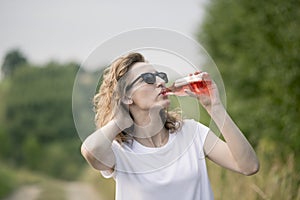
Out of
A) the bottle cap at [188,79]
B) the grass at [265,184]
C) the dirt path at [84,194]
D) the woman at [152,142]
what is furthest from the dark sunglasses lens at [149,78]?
the dirt path at [84,194]

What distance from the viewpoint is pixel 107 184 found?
16.8 m

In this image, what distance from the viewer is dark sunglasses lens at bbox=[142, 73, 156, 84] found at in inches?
138

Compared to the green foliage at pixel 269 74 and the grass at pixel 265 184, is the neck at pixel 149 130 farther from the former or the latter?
the green foliage at pixel 269 74

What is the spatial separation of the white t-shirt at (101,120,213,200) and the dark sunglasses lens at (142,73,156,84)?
31 centimetres

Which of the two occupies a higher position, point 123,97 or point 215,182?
point 123,97

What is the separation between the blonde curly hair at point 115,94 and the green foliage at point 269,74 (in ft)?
18.6

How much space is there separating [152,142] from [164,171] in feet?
0.58

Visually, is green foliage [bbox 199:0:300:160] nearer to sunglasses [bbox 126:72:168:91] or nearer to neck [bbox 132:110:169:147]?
neck [bbox 132:110:169:147]

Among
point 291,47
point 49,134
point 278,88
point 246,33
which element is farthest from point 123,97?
point 49,134

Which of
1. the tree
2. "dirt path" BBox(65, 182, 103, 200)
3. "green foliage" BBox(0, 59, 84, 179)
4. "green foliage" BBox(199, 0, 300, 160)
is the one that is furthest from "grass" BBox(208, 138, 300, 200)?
the tree

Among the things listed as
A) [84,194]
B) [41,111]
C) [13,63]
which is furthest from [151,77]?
[13,63]

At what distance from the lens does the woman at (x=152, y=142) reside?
3.55m

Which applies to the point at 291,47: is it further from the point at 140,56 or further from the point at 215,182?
the point at 140,56

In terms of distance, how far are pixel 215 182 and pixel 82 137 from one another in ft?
17.9
